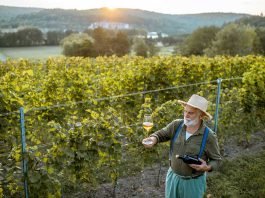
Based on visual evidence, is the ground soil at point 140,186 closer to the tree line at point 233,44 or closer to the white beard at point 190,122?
the white beard at point 190,122

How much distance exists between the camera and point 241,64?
1327cm

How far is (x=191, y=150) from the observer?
12.4ft

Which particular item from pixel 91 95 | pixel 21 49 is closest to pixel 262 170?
pixel 91 95

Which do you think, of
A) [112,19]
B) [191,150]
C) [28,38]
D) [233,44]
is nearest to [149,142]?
[191,150]

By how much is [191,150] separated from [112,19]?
118490 mm

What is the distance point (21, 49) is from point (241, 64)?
193ft

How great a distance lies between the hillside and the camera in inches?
3807

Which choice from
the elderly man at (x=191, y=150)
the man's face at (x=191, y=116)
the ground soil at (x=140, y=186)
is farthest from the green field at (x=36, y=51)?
the man's face at (x=191, y=116)

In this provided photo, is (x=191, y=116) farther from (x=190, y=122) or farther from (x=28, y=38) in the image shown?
(x=28, y=38)

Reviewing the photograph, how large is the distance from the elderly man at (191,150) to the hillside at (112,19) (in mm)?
81866

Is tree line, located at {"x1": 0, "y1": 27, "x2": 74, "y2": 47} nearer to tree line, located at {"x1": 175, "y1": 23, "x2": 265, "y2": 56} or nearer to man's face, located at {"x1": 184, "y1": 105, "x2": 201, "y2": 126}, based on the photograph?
tree line, located at {"x1": 175, "y1": 23, "x2": 265, "y2": 56}

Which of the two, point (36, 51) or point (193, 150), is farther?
point (36, 51)

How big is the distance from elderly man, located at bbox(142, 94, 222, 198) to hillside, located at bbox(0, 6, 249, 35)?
81.9 metres

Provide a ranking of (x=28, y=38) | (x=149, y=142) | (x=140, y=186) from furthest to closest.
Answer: (x=28, y=38) < (x=140, y=186) < (x=149, y=142)
